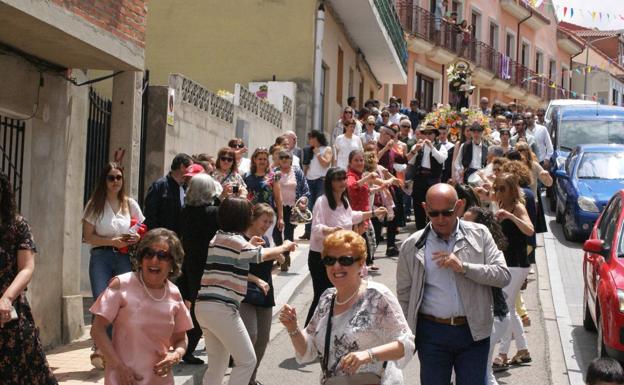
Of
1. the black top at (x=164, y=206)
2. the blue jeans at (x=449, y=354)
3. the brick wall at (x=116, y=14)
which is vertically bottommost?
the blue jeans at (x=449, y=354)

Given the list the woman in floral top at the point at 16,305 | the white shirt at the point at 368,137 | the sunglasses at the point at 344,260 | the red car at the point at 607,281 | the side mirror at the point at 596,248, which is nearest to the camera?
the sunglasses at the point at 344,260

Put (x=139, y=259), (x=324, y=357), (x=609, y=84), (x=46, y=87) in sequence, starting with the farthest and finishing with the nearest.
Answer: (x=609, y=84), (x=46, y=87), (x=139, y=259), (x=324, y=357)

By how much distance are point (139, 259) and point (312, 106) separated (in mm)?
16045

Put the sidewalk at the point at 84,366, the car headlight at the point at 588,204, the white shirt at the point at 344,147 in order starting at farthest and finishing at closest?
the white shirt at the point at 344,147 < the car headlight at the point at 588,204 < the sidewalk at the point at 84,366

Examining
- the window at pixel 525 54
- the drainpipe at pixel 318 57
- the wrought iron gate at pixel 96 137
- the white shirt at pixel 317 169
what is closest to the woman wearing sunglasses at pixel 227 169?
the wrought iron gate at pixel 96 137

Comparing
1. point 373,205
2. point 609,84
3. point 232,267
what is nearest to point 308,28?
point 373,205

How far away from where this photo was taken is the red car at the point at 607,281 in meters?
8.77

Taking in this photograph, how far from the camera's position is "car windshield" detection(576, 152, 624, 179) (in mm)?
18359

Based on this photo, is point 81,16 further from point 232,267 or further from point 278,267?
point 278,267

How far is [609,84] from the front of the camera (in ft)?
196

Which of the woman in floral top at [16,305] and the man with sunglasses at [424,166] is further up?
the man with sunglasses at [424,166]

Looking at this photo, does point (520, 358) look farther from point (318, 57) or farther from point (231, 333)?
point (318, 57)

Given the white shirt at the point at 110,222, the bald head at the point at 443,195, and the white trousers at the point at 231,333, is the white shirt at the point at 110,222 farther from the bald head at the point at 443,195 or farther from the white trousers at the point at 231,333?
the bald head at the point at 443,195

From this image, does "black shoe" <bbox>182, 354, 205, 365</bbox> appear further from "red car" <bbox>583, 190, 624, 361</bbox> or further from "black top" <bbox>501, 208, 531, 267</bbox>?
"red car" <bbox>583, 190, 624, 361</bbox>
